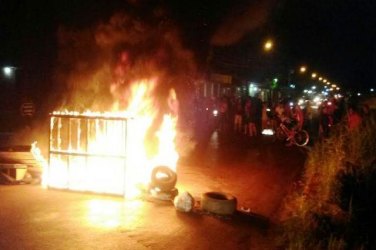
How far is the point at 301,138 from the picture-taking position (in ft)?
60.8

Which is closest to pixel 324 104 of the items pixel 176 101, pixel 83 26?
pixel 176 101

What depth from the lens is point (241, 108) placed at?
22953 mm

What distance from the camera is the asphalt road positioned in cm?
644

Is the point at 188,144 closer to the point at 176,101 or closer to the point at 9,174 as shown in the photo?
the point at 176,101

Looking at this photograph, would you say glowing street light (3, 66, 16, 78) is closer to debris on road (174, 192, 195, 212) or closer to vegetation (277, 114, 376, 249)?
debris on road (174, 192, 195, 212)

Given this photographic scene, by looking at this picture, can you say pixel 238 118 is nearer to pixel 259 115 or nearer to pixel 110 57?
pixel 259 115

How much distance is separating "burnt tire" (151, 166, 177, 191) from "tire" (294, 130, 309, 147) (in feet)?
34.6

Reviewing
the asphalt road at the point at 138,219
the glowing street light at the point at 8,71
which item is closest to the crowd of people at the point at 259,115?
the asphalt road at the point at 138,219

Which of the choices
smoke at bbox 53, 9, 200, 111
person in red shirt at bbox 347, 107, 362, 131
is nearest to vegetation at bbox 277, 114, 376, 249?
person in red shirt at bbox 347, 107, 362, 131

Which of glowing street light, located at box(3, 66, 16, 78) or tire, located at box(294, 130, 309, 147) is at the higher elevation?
glowing street light, located at box(3, 66, 16, 78)

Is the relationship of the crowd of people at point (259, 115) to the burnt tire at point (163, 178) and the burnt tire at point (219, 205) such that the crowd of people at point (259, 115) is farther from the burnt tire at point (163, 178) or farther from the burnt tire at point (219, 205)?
the burnt tire at point (219, 205)

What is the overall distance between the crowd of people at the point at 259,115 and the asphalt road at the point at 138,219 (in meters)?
8.41

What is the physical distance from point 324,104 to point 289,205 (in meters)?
16.2

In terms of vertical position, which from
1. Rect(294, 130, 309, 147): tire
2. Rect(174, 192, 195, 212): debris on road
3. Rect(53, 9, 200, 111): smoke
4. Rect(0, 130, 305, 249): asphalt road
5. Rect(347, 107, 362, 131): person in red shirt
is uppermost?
Rect(53, 9, 200, 111): smoke
